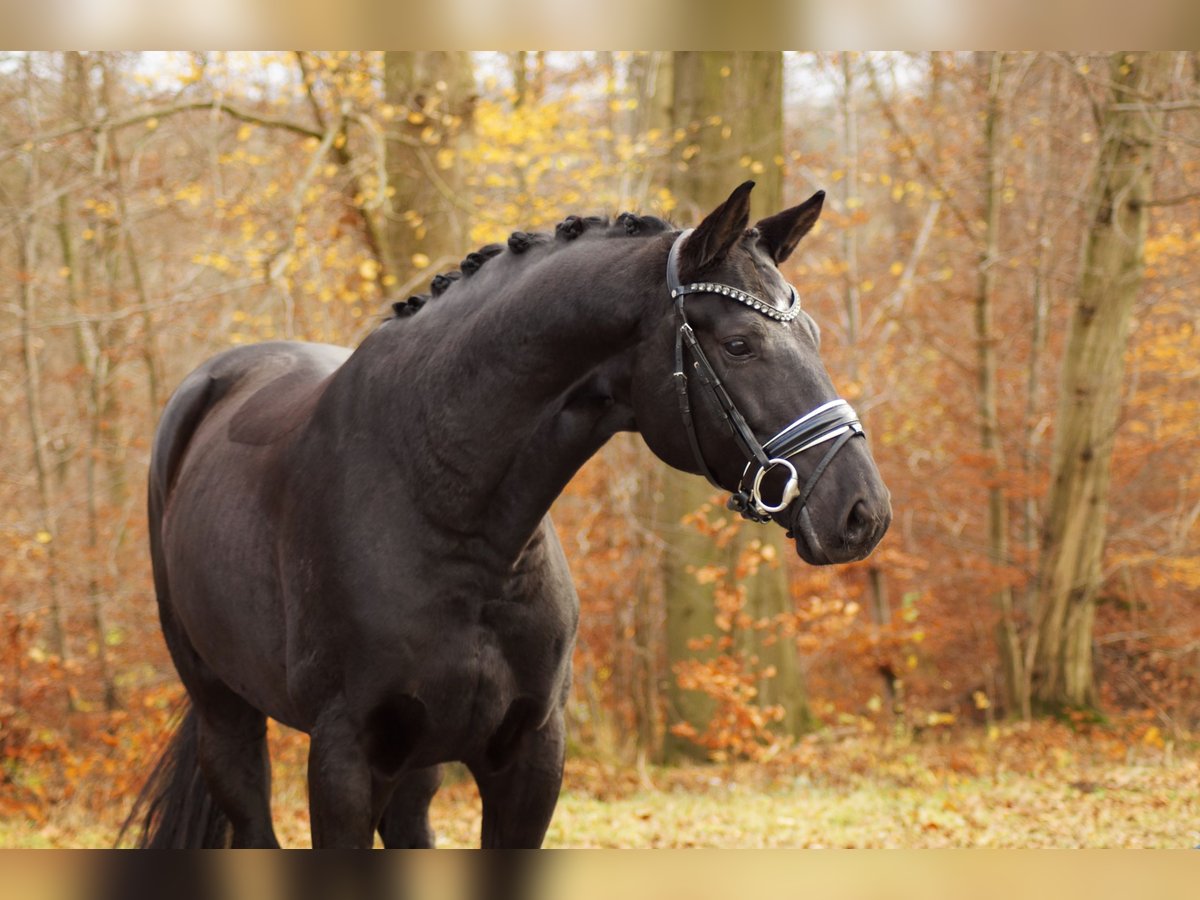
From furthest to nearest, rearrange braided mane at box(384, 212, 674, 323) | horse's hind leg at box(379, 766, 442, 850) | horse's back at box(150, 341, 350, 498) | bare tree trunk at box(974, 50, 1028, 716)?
bare tree trunk at box(974, 50, 1028, 716) < horse's back at box(150, 341, 350, 498) < horse's hind leg at box(379, 766, 442, 850) < braided mane at box(384, 212, 674, 323)

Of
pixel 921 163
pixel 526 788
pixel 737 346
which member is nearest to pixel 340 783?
pixel 526 788

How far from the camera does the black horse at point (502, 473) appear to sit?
108 inches

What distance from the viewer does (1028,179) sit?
14492 mm

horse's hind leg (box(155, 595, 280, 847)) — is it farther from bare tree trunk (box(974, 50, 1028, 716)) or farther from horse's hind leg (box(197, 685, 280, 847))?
bare tree trunk (box(974, 50, 1028, 716))

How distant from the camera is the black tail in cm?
446

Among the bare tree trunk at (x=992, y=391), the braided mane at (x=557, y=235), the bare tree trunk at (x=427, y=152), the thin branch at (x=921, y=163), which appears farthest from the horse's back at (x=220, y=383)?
the bare tree trunk at (x=992, y=391)

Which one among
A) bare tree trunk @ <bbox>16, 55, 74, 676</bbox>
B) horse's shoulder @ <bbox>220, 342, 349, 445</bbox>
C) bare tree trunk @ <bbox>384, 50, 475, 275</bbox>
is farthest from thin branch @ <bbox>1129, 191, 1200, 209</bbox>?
bare tree trunk @ <bbox>16, 55, 74, 676</bbox>

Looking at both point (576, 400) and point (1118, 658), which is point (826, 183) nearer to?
point (1118, 658)

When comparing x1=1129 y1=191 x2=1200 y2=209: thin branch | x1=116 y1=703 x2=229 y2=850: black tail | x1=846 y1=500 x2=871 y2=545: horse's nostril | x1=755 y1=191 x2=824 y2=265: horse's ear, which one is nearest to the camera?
x1=846 y1=500 x2=871 y2=545: horse's nostril

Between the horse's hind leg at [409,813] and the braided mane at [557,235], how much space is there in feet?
5.47

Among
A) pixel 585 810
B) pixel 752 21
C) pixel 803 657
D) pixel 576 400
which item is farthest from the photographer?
pixel 803 657

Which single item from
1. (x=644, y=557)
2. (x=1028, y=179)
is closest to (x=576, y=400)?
(x=644, y=557)

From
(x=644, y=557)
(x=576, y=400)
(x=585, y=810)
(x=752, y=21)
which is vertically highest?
(x=752, y=21)

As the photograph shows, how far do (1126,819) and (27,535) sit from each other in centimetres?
1007
